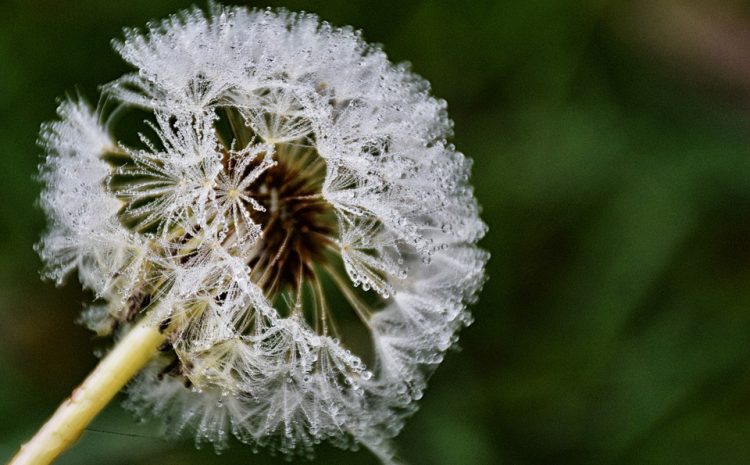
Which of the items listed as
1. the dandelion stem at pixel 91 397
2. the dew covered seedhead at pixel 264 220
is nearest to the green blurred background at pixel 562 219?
the dew covered seedhead at pixel 264 220

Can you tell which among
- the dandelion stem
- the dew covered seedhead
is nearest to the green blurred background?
the dew covered seedhead

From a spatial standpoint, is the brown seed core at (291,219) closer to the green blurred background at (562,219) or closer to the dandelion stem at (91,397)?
the dandelion stem at (91,397)

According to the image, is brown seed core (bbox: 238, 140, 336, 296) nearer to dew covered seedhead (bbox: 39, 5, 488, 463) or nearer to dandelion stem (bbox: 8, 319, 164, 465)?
dew covered seedhead (bbox: 39, 5, 488, 463)

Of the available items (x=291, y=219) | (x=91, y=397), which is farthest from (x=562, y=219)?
(x=91, y=397)

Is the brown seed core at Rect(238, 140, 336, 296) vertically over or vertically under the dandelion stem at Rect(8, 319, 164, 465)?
over

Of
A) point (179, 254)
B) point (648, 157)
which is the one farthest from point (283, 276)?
point (648, 157)

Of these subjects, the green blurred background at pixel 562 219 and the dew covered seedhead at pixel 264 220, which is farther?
the green blurred background at pixel 562 219
